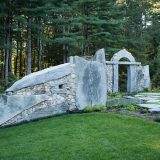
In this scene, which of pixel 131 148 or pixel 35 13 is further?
pixel 35 13

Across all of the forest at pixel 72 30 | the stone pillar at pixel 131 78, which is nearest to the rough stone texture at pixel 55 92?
the forest at pixel 72 30

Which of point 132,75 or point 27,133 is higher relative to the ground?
point 132,75

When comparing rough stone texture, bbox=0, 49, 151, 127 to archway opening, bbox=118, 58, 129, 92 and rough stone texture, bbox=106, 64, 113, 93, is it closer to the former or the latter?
rough stone texture, bbox=106, 64, 113, 93

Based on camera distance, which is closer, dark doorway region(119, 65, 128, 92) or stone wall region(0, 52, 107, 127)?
stone wall region(0, 52, 107, 127)

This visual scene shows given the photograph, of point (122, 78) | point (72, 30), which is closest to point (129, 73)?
point (122, 78)

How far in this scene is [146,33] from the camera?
29.8 metres

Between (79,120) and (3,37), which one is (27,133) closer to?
(79,120)

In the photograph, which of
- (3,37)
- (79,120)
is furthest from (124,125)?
(3,37)

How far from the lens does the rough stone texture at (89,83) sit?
11703 mm

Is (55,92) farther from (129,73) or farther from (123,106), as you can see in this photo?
(129,73)

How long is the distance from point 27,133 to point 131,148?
119 inches

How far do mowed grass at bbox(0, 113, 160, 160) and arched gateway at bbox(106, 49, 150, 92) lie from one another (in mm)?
9750

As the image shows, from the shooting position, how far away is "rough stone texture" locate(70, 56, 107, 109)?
11.7 meters

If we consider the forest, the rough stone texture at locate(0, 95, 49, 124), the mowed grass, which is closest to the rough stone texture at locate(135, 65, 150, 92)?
the forest
